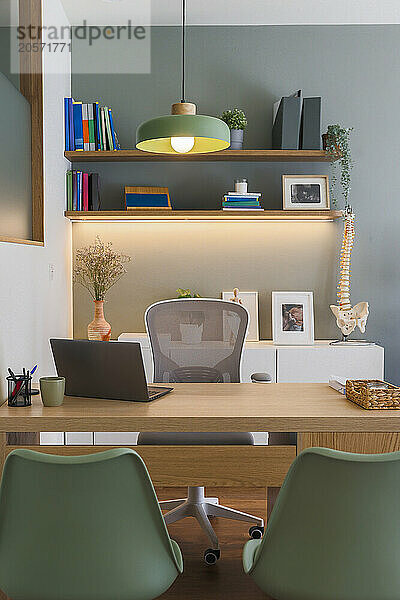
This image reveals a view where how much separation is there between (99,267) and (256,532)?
6.17 ft

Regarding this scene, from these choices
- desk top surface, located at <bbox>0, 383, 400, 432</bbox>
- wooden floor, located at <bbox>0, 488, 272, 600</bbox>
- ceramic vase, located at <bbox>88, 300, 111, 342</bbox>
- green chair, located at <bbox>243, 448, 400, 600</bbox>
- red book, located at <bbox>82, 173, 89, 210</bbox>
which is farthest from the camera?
red book, located at <bbox>82, 173, 89, 210</bbox>

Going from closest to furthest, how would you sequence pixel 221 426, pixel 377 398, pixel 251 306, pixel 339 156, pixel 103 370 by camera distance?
pixel 221 426 → pixel 377 398 → pixel 103 370 → pixel 339 156 → pixel 251 306

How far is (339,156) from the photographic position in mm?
4133

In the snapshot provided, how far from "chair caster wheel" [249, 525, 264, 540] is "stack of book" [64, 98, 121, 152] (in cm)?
256

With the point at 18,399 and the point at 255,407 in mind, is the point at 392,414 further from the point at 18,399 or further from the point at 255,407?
the point at 18,399

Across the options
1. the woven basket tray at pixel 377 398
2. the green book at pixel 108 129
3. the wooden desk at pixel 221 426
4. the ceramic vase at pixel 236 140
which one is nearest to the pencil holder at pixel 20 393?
the wooden desk at pixel 221 426

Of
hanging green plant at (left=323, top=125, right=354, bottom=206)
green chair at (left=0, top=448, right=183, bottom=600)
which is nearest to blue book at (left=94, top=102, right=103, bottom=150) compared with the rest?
hanging green plant at (left=323, top=125, right=354, bottom=206)

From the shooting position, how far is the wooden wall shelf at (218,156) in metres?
4.14

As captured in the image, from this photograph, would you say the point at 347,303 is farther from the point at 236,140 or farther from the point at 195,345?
the point at 195,345

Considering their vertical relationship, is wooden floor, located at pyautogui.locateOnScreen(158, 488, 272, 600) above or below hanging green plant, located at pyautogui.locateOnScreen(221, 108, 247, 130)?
below

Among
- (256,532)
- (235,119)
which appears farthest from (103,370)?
(235,119)

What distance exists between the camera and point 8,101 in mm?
2932

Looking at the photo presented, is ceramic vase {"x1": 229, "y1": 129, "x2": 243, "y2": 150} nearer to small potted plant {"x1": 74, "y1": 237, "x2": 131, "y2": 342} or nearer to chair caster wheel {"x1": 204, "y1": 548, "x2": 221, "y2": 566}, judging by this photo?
small potted plant {"x1": 74, "y1": 237, "x2": 131, "y2": 342}

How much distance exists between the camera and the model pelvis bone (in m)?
4.19
